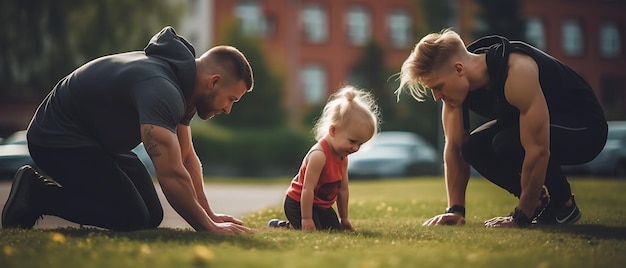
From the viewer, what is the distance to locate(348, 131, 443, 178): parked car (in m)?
23.4

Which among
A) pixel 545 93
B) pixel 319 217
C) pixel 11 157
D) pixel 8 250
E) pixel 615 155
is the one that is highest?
pixel 545 93

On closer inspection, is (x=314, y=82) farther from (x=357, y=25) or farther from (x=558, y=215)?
(x=558, y=215)

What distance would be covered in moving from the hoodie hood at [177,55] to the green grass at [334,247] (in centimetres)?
102

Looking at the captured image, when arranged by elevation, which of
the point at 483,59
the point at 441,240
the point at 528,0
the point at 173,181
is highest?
the point at 483,59

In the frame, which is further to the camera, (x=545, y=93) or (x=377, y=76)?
(x=377, y=76)

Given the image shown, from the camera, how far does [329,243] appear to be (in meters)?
4.52

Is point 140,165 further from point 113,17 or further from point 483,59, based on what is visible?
point 113,17

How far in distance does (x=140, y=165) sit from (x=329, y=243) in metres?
2.16

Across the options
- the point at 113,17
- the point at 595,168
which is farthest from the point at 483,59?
the point at 113,17

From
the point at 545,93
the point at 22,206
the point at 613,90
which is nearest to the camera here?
the point at 22,206

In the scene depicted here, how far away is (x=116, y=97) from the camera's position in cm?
505

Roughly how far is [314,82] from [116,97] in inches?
1583

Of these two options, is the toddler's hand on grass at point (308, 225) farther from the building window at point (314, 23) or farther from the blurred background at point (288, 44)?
the building window at point (314, 23)

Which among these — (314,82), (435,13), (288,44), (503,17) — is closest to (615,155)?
(503,17)
